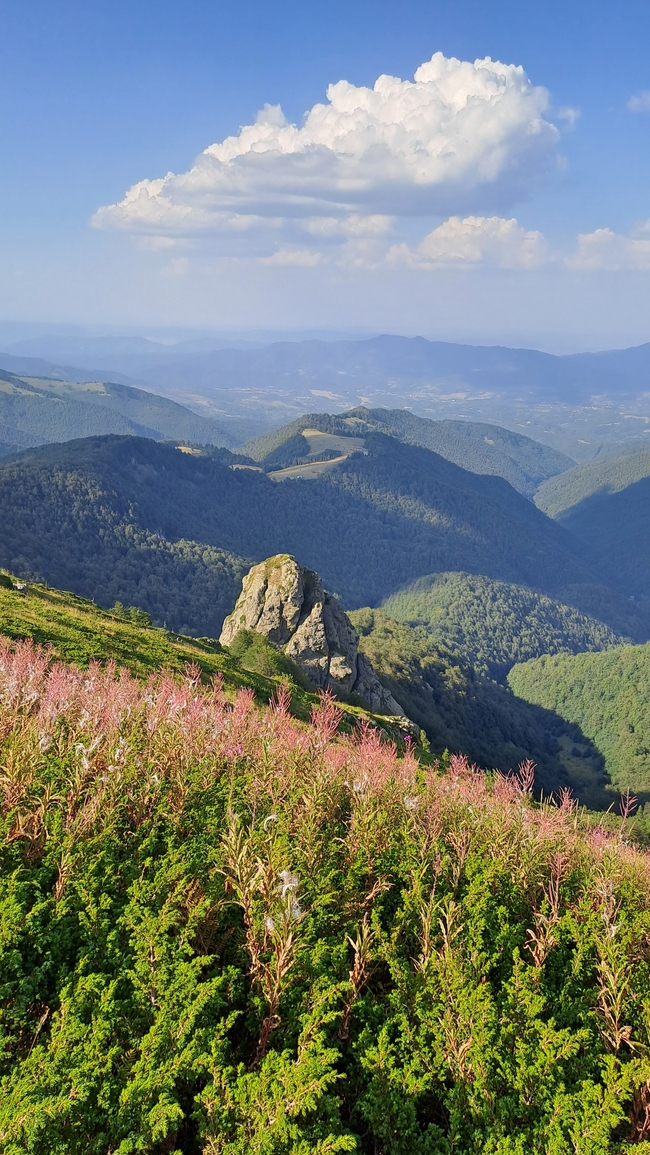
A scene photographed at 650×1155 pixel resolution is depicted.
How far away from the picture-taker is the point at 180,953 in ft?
14.4

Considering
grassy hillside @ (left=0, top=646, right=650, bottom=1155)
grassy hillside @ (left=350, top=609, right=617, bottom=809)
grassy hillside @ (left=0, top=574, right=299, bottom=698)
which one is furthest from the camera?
grassy hillside @ (left=350, top=609, right=617, bottom=809)

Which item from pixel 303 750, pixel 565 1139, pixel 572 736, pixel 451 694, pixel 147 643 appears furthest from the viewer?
pixel 572 736

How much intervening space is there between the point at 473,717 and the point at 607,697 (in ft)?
241

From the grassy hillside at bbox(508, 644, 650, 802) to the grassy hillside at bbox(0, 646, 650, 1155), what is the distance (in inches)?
4838

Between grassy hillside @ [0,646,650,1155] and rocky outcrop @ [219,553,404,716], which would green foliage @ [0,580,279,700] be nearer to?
grassy hillside @ [0,646,650,1155]

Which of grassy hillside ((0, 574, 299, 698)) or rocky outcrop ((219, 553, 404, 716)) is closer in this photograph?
grassy hillside ((0, 574, 299, 698))

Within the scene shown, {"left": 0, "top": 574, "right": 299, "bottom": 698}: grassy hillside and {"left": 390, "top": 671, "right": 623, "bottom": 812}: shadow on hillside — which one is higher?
{"left": 0, "top": 574, "right": 299, "bottom": 698}: grassy hillside

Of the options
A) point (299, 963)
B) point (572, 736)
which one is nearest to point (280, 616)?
point (299, 963)

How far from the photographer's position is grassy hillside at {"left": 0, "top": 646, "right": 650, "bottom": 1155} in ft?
11.9

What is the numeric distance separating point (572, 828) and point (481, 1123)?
4572 millimetres

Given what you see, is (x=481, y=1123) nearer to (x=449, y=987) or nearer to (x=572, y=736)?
(x=449, y=987)

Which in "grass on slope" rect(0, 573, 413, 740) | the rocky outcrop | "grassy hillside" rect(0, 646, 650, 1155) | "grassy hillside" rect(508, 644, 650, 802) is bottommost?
"grassy hillside" rect(508, 644, 650, 802)

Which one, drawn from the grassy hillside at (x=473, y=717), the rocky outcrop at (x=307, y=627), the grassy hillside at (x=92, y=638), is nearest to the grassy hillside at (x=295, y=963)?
the grassy hillside at (x=92, y=638)

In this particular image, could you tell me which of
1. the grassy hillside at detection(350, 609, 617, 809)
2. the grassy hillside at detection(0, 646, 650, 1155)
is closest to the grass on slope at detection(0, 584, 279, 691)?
the grassy hillside at detection(0, 646, 650, 1155)
